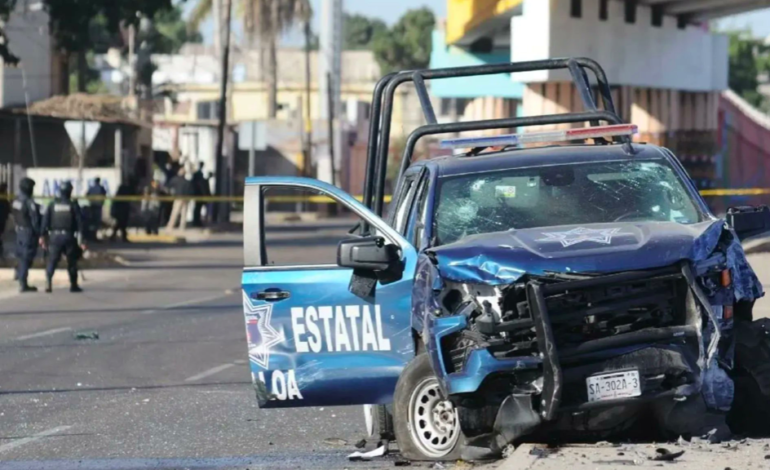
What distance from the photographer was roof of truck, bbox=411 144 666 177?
30.3 ft

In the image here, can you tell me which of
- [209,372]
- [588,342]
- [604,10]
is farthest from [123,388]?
[604,10]

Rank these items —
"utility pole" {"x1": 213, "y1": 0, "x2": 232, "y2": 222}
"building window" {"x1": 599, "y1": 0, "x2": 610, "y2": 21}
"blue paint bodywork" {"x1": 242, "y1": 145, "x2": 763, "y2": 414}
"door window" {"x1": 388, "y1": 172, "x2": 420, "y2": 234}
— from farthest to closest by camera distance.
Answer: "utility pole" {"x1": 213, "y1": 0, "x2": 232, "y2": 222}, "building window" {"x1": 599, "y1": 0, "x2": 610, "y2": 21}, "door window" {"x1": 388, "y1": 172, "x2": 420, "y2": 234}, "blue paint bodywork" {"x1": 242, "y1": 145, "x2": 763, "y2": 414}

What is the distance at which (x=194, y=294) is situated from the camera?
25.1 m

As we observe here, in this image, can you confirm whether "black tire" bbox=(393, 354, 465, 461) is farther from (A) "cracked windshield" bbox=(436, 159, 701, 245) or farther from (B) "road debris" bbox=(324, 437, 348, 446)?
(B) "road debris" bbox=(324, 437, 348, 446)

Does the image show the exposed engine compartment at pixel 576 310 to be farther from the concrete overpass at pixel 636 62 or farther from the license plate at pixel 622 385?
the concrete overpass at pixel 636 62

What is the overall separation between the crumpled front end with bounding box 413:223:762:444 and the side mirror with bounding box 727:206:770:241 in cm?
107

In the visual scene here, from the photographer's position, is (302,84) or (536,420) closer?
(536,420)

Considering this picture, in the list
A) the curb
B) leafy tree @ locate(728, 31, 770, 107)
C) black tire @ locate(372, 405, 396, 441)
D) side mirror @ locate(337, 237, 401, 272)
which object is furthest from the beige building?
side mirror @ locate(337, 237, 401, 272)

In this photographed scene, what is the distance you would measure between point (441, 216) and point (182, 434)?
106 inches

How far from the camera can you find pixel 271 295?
8.89 metres

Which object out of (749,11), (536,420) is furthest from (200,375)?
(749,11)

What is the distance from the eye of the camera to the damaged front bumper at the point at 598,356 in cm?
756

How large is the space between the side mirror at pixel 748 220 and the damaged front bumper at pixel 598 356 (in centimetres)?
125

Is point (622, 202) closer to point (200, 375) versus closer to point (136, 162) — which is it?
point (200, 375)
